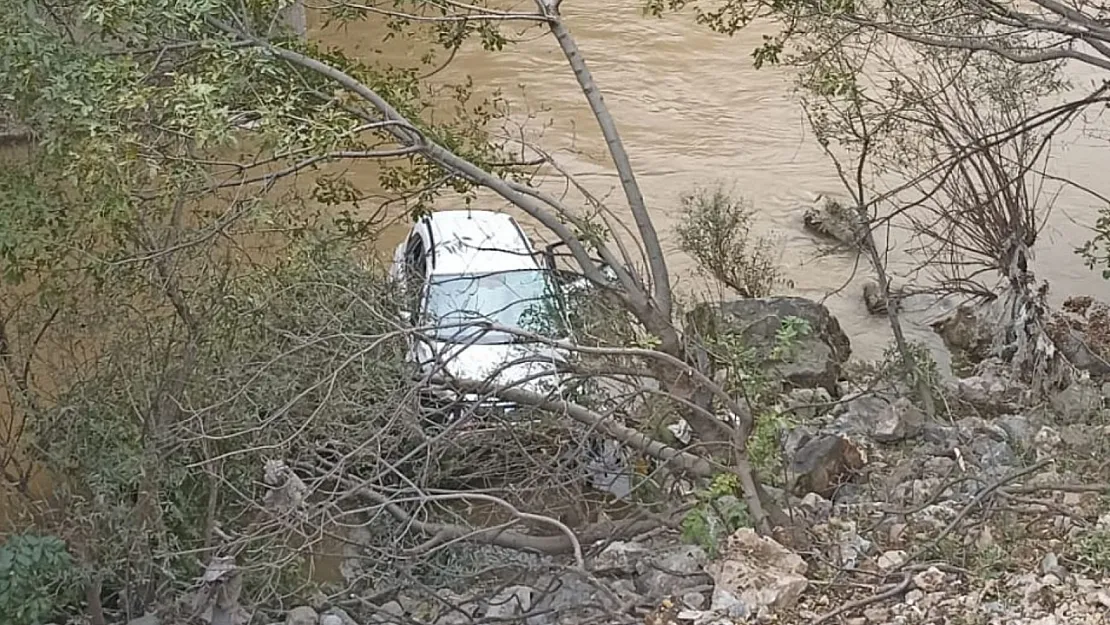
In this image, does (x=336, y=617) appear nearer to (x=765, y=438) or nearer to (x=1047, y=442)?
(x=765, y=438)

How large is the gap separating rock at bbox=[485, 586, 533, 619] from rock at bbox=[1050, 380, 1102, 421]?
4.41 metres

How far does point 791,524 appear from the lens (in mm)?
6781

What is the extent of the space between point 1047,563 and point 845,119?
515 cm

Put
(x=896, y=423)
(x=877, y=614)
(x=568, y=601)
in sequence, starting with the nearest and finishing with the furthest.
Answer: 1. (x=877, y=614)
2. (x=568, y=601)
3. (x=896, y=423)

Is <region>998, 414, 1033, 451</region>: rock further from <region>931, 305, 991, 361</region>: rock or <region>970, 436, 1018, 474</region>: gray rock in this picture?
<region>931, 305, 991, 361</region>: rock

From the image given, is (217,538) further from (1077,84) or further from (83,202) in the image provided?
(1077,84)

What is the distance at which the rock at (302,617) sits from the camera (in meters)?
7.45

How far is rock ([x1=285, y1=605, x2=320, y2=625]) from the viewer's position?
7449 mm

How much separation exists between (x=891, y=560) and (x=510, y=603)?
2191mm

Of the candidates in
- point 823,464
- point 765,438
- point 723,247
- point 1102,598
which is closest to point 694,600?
point 765,438

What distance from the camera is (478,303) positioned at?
942 cm

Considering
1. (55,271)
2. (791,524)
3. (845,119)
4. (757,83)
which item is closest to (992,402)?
(845,119)

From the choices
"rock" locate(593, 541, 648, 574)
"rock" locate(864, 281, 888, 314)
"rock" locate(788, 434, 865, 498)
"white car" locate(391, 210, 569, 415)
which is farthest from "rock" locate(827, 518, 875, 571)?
"rock" locate(864, 281, 888, 314)

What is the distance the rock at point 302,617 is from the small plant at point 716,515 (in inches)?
91.6
